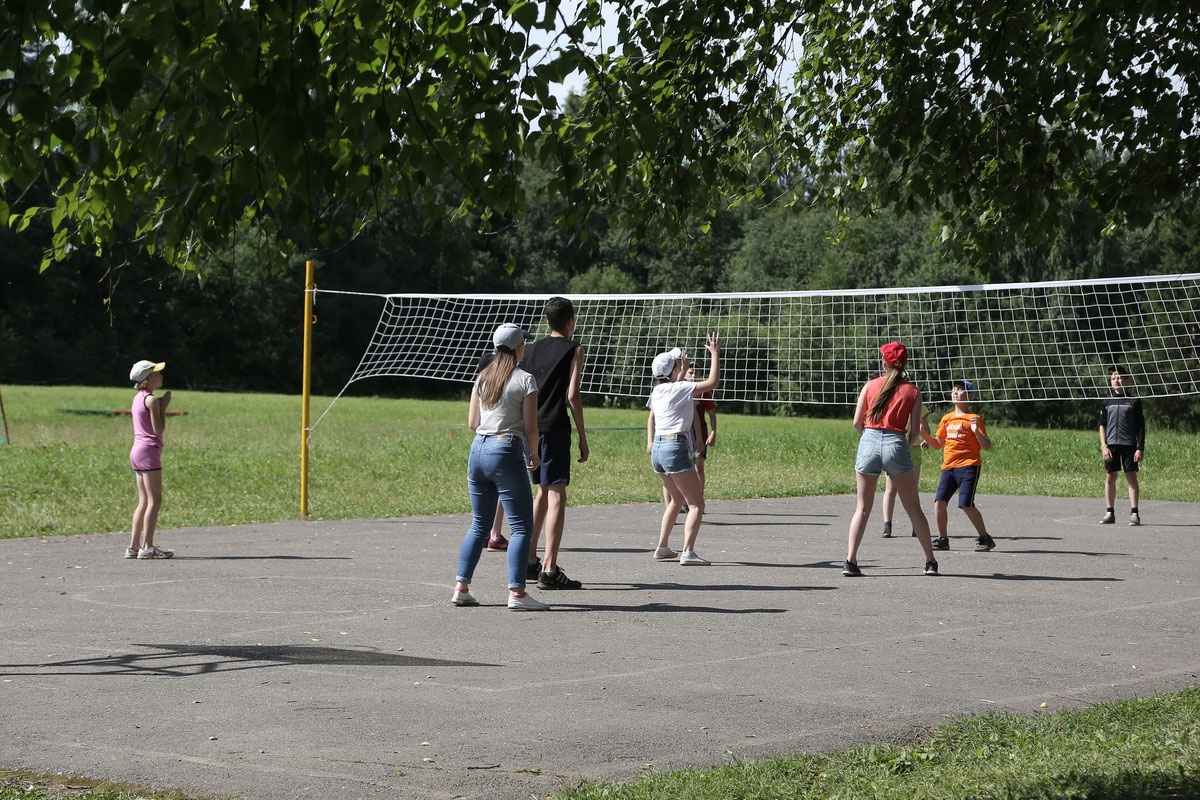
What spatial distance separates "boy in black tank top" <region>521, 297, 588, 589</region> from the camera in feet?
32.4

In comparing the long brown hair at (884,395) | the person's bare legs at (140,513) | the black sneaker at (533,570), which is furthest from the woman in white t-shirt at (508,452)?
the person's bare legs at (140,513)

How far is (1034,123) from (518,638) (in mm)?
3954

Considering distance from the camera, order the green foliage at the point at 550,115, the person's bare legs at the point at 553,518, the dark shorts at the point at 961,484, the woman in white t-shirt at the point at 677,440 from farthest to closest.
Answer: the dark shorts at the point at 961,484 → the woman in white t-shirt at the point at 677,440 → the person's bare legs at the point at 553,518 → the green foliage at the point at 550,115

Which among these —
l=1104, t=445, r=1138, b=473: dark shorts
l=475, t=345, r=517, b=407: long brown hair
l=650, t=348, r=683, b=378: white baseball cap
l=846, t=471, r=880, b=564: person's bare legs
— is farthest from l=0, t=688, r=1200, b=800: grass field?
l=1104, t=445, r=1138, b=473: dark shorts

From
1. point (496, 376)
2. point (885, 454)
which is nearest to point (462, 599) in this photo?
point (496, 376)

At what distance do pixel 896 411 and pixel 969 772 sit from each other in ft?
18.8

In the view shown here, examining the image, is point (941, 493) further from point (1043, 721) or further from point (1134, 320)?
point (1134, 320)

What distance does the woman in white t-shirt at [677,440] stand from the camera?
1111 cm

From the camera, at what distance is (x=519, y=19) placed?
17.4 feet

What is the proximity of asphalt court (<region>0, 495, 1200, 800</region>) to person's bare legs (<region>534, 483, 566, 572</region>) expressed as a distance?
13.6 inches

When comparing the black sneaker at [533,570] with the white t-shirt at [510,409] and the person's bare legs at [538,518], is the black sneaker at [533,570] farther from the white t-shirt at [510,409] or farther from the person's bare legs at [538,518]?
the white t-shirt at [510,409]

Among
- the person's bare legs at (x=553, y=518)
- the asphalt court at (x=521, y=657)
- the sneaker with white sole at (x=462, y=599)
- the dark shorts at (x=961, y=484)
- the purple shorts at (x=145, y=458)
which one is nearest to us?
the asphalt court at (x=521, y=657)

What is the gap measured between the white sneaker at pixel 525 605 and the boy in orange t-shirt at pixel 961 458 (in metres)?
5.08

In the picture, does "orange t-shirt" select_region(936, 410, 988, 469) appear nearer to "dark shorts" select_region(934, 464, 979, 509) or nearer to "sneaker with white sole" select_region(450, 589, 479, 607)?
"dark shorts" select_region(934, 464, 979, 509)
